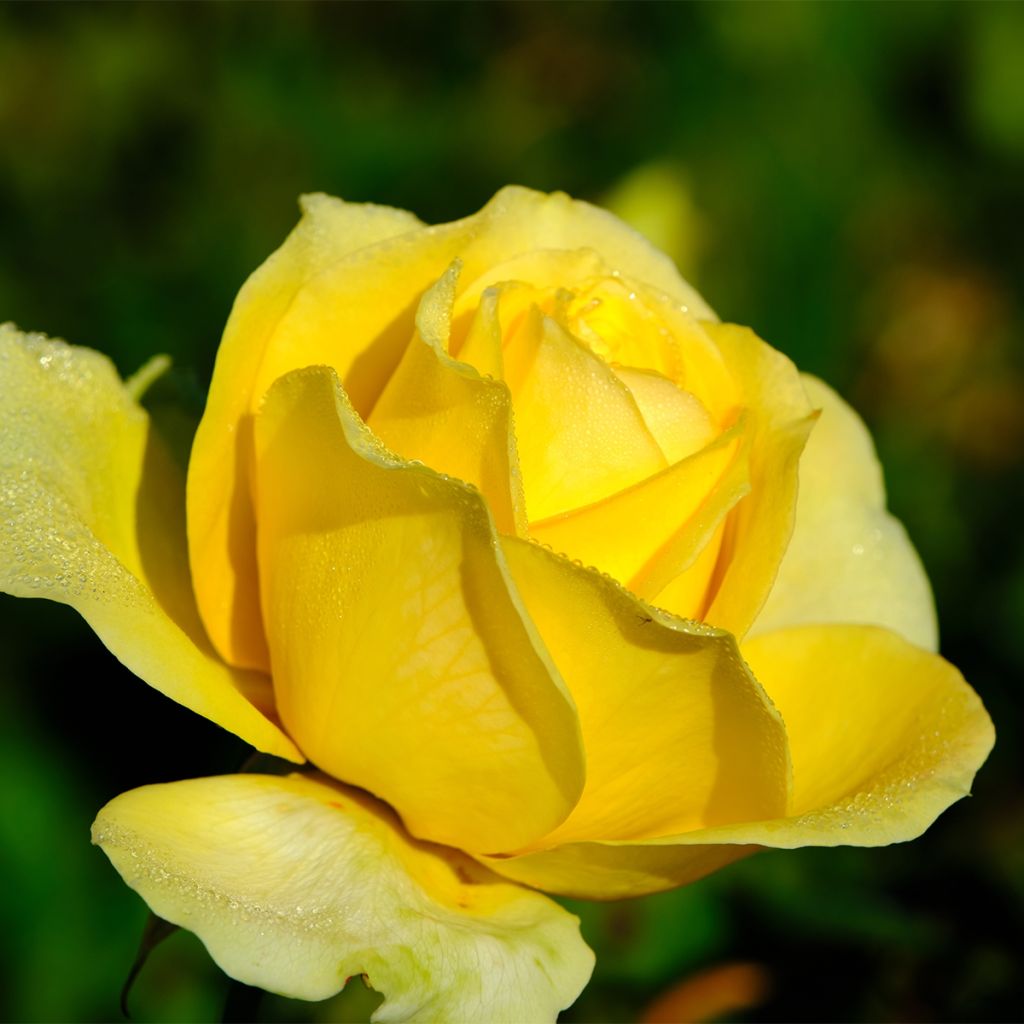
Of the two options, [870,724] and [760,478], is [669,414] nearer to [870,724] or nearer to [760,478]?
[760,478]

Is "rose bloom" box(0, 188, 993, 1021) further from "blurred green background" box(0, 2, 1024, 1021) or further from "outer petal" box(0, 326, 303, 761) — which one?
"blurred green background" box(0, 2, 1024, 1021)

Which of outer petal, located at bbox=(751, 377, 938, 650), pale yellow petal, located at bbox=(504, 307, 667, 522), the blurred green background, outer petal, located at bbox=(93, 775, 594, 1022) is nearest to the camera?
outer petal, located at bbox=(93, 775, 594, 1022)

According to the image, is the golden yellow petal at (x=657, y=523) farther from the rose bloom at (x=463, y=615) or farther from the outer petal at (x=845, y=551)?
the outer petal at (x=845, y=551)

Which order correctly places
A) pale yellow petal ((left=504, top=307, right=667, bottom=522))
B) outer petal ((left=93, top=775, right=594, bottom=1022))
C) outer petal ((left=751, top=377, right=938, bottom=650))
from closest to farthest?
outer petal ((left=93, top=775, right=594, bottom=1022)) < pale yellow petal ((left=504, top=307, right=667, bottom=522)) < outer petal ((left=751, top=377, right=938, bottom=650))

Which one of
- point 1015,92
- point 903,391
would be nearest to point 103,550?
point 903,391

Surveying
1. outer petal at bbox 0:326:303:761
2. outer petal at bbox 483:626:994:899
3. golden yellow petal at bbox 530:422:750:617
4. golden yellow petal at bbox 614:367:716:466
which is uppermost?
golden yellow petal at bbox 614:367:716:466

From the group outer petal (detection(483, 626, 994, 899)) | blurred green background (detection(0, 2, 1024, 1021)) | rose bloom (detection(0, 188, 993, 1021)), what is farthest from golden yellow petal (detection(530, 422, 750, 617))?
blurred green background (detection(0, 2, 1024, 1021))

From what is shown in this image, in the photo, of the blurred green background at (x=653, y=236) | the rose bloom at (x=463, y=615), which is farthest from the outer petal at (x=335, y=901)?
the blurred green background at (x=653, y=236)
